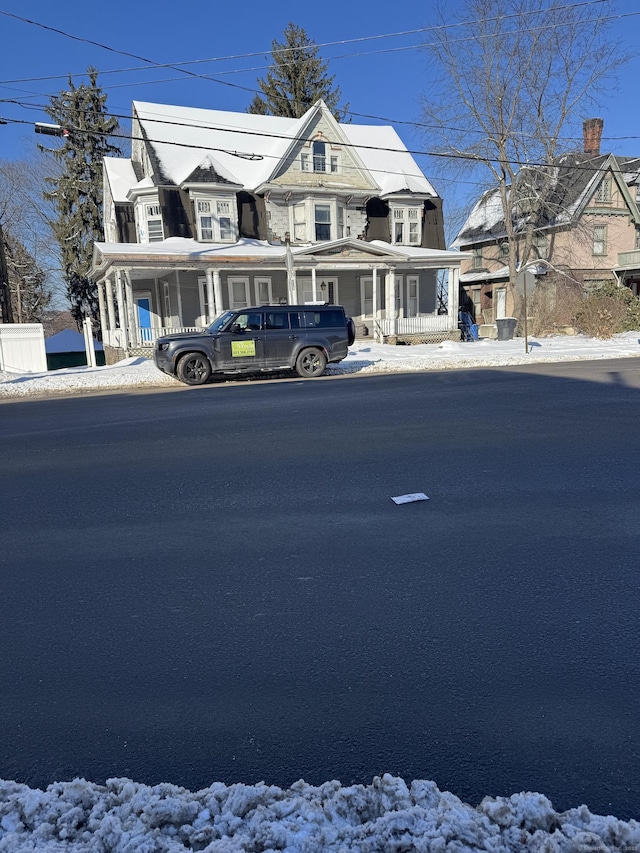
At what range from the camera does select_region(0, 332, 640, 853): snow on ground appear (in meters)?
1.82

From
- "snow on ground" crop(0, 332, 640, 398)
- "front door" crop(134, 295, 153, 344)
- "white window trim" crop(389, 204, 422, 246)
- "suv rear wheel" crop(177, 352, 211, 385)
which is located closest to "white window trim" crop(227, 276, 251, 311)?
"front door" crop(134, 295, 153, 344)

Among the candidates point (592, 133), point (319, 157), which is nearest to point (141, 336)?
point (319, 157)

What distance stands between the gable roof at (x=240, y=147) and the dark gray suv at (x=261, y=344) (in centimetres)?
1381

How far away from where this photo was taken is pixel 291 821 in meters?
1.90

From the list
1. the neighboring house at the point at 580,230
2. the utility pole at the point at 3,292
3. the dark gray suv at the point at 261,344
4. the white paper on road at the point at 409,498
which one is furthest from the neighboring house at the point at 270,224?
the white paper on road at the point at 409,498

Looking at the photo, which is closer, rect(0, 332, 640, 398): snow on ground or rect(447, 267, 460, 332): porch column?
rect(0, 332, 640, 398): snow on ground

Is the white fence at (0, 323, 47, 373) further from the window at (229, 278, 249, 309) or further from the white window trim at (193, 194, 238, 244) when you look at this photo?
the window at (229, 278, 249, 309)

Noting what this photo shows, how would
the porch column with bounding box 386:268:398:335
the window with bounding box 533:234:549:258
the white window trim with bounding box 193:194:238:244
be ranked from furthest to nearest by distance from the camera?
1. the window with bounding box 533:234:549:258
2. the porch column with bounding box 386:268:398:335
3. the white window trim with bounding box 193:194:238:244

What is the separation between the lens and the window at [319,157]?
2812 centimetres

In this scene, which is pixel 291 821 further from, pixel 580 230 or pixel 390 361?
pixel 580 230

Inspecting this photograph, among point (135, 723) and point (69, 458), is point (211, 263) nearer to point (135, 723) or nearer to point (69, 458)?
point (69, 458)

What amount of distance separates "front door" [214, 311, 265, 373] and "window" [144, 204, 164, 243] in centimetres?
1397

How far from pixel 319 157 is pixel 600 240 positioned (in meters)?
20.7

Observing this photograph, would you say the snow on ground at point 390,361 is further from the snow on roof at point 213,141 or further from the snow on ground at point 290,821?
the snow on ground at point 290,821
